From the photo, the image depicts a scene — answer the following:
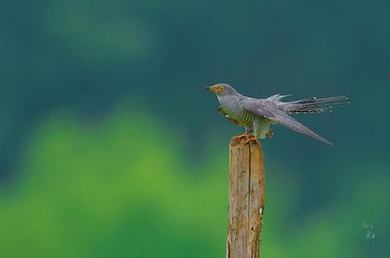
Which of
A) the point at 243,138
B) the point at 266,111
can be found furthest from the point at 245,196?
the point at 266,111

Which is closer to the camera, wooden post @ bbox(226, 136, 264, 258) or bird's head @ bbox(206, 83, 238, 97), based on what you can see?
wooden post @ bbox(226, 136, 264, 258)

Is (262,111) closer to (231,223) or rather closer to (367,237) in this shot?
(231,223)

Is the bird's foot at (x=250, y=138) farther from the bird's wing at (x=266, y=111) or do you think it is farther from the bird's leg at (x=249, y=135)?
the bird's wing at (x=266, y=111)

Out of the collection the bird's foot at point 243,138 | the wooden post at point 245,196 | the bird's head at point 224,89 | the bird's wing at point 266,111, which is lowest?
the wooden post at point 245,196

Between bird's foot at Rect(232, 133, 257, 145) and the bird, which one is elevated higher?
the bird

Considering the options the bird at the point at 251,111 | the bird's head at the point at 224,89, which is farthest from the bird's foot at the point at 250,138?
the bird's head at the point at 224,89

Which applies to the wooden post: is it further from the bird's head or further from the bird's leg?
the bird's head

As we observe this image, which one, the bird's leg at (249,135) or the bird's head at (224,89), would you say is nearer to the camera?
the bird's leg at (249,135)

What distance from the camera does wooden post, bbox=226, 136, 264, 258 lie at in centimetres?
559

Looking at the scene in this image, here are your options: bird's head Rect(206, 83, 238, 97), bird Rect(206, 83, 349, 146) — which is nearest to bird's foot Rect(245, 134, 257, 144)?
bird Rect(206, 83, 349, 146)

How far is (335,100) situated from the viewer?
595cm

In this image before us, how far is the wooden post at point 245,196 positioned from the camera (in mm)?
5594

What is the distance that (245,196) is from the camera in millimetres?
5609

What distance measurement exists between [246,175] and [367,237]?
11.4ft
